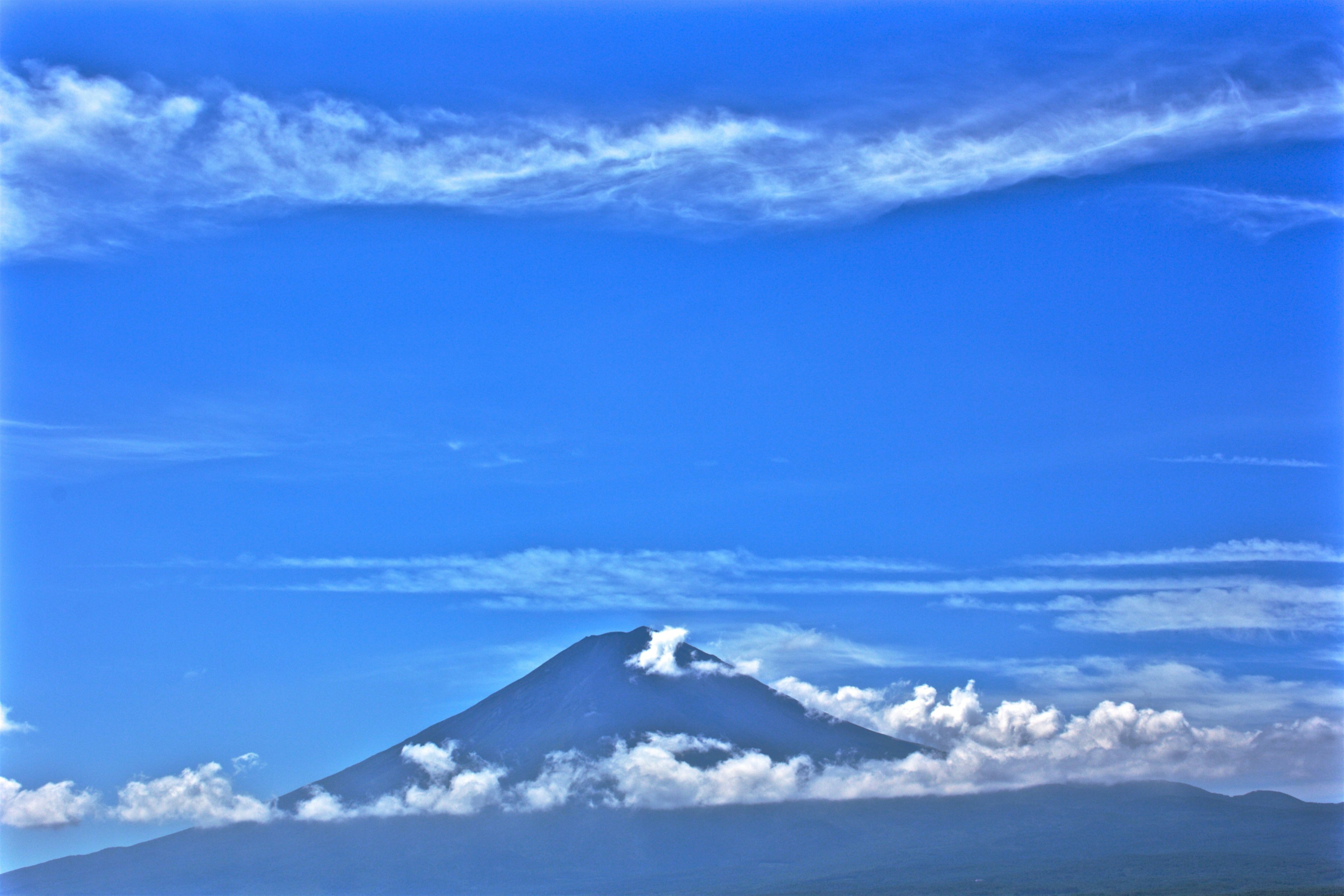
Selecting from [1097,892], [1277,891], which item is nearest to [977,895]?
[1097,892]

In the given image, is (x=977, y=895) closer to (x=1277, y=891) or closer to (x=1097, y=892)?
(x=1097, y=892)

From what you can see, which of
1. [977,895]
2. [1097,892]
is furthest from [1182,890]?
[977,895]

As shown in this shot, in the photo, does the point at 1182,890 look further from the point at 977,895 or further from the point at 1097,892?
the point at 977,895

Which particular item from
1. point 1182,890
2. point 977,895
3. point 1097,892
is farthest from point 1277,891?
point 977,895

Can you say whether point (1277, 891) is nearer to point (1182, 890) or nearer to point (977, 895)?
point (1182, 890)

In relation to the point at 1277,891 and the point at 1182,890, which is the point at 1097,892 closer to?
the point at 1182,890
